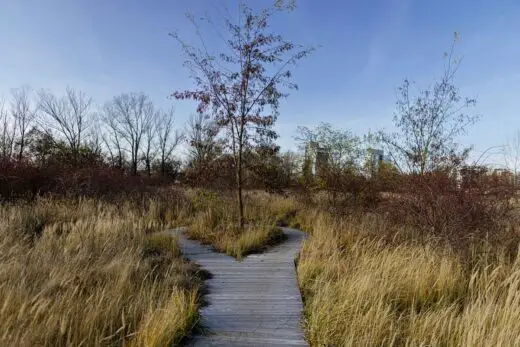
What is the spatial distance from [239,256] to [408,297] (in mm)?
2989

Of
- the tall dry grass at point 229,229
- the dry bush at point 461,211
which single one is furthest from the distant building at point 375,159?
the dry bush at point 461,211

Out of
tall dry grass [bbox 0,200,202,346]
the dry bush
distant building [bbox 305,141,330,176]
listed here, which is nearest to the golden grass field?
tall dry grass [bbox 0,200,202,346]

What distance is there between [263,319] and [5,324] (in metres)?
2.11

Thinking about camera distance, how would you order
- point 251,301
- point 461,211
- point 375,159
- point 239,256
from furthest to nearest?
1. point 375,159
2. point 239,256
3. point 461,211
4. point 251,301

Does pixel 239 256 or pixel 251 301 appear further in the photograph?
pixel 239 256

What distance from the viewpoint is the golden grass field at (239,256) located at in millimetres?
2746

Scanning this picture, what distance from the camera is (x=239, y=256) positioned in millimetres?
6074

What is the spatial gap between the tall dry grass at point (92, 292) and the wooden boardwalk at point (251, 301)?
25 cm

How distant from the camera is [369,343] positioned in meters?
2.80

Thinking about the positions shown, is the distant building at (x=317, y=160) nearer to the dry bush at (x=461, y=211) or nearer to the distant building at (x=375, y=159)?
the distant building at (x=375, y=159)

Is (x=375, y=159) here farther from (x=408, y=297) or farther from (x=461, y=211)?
(x=408, y=297)

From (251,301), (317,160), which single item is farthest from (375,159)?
(251,301)

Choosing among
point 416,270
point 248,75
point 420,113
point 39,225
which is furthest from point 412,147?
point 39,225

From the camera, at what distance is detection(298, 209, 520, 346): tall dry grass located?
114 inches
